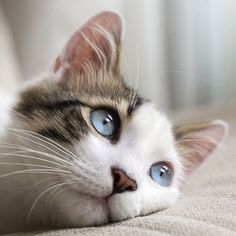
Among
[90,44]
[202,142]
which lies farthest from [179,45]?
[90,44]

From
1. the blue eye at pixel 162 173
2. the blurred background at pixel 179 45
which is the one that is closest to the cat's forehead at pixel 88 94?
the blue eye at pixel 162 173

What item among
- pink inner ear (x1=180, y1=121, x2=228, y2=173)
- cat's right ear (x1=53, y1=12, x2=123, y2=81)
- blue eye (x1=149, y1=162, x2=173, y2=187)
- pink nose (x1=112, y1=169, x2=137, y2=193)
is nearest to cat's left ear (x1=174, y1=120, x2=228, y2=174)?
pink inner ear (x1=180, y1=121, x2=228, y2=173)

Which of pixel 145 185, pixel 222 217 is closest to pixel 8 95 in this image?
pixel 145 185

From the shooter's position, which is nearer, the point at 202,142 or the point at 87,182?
the point at 87,182

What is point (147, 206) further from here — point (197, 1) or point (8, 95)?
point (197, 1)

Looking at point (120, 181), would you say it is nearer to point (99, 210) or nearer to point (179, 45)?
point (99, 210)

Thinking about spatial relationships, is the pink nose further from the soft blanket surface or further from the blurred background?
the blurred background
